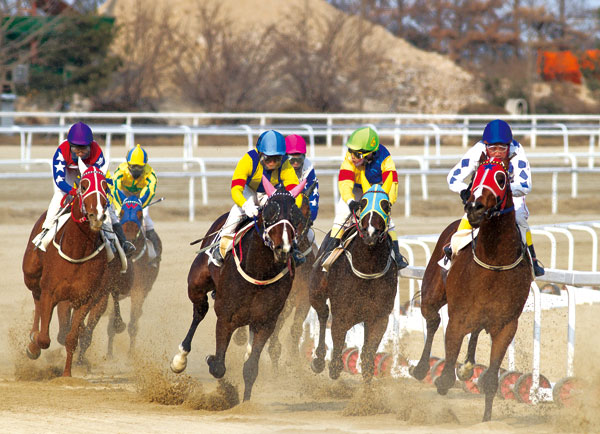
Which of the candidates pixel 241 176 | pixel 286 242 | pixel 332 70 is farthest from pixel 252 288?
pixel 332 70

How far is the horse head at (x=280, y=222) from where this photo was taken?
21.5 ft

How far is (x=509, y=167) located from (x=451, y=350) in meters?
1.34

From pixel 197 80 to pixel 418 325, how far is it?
28646 millimetres

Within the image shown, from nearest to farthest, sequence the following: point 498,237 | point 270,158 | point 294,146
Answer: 1. point 498,237
2. point 270,158
3. point 294,146

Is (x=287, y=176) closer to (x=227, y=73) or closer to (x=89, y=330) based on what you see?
(x=89, y=330)

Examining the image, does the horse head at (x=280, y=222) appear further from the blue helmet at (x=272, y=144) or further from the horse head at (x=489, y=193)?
the horse head at (x=489, y=193)

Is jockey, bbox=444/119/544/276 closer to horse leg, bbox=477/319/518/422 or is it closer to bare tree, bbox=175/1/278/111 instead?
horse leg, bbox=477/319/518/422

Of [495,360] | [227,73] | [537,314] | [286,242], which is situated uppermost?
[227,73]

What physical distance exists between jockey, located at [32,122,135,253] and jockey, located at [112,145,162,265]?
5.33ft

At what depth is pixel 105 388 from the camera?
26.0ft

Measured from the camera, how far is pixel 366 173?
8.23m

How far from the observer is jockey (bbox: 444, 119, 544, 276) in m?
6.97

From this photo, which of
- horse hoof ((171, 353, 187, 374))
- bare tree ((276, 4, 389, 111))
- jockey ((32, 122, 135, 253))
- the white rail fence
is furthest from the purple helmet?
bare tree ((276, 4, 389, 111))

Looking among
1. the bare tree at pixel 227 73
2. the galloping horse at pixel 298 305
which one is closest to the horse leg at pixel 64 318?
the galloping horse at pixel 298 305
